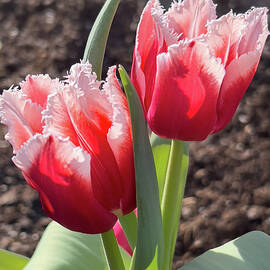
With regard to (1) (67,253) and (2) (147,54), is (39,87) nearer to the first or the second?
(2) (147,54)

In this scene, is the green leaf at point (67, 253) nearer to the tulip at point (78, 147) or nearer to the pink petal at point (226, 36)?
the tulip at point (78, 147)

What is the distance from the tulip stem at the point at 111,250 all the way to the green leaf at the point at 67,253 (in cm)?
10

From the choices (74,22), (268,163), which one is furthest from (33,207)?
(74,22)

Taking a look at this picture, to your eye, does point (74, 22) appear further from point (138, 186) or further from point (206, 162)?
point (138, 186)

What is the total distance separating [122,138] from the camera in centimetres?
50

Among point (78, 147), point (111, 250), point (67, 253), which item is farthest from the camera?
point (67, 253)

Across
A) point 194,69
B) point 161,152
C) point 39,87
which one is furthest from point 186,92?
point 161,152

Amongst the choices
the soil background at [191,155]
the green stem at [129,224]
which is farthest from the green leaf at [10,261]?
the soil background at [191,155]

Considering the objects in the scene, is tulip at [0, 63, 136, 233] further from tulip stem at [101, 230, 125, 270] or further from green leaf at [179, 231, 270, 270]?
green leaf at [179, 231, 270, 270]

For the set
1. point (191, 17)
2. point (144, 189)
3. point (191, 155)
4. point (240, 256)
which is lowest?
point (191, 155)

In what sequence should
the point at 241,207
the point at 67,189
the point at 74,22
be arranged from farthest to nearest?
the point at 74,22, the point at 241,207, the point at 67,189

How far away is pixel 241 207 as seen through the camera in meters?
1.56

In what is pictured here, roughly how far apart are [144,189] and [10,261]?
36 centimetres

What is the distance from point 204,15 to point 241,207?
106cm
